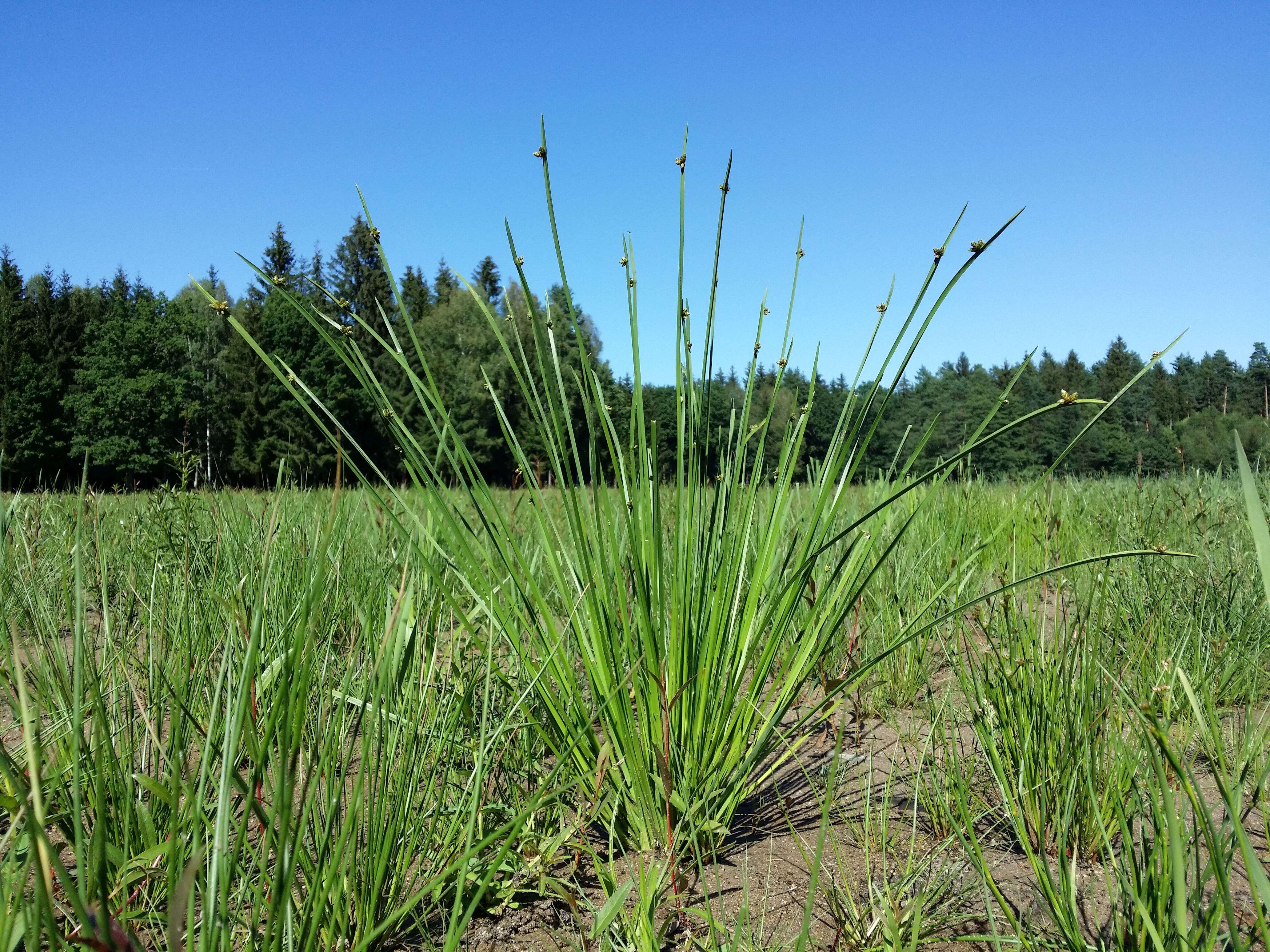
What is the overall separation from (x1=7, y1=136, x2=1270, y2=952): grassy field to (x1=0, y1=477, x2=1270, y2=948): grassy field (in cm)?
1

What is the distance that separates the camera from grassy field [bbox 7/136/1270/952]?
35.4 inches

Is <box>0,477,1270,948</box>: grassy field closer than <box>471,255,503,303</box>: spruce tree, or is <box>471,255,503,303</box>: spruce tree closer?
<box>0,477,1270,948</box>: grassy field

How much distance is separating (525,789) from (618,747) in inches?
13.3

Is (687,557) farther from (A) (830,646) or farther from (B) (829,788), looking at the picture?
(A) (830,646)

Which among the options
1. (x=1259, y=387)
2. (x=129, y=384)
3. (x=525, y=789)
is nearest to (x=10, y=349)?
(x=129, y=384)

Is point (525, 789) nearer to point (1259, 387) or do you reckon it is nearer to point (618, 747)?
point (618, 747)

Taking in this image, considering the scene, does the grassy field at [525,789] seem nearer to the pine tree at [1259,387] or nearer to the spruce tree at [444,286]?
the spruce tree at [444,286]

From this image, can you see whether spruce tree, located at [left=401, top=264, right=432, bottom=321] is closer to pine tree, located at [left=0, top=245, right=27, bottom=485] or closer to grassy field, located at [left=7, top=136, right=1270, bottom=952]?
pine tree, located at [left=0, top=245, right=27, bottom=485]

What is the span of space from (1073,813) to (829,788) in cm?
73

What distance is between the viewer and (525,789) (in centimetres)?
153

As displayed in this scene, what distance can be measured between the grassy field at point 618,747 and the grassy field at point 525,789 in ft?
0.04

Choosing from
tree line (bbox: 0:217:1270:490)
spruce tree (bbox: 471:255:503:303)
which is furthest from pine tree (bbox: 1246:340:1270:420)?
spruce tree (bbox: 471:255:503:303)

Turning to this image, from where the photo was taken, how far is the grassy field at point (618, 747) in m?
0.90

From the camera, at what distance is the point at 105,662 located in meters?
1.44
